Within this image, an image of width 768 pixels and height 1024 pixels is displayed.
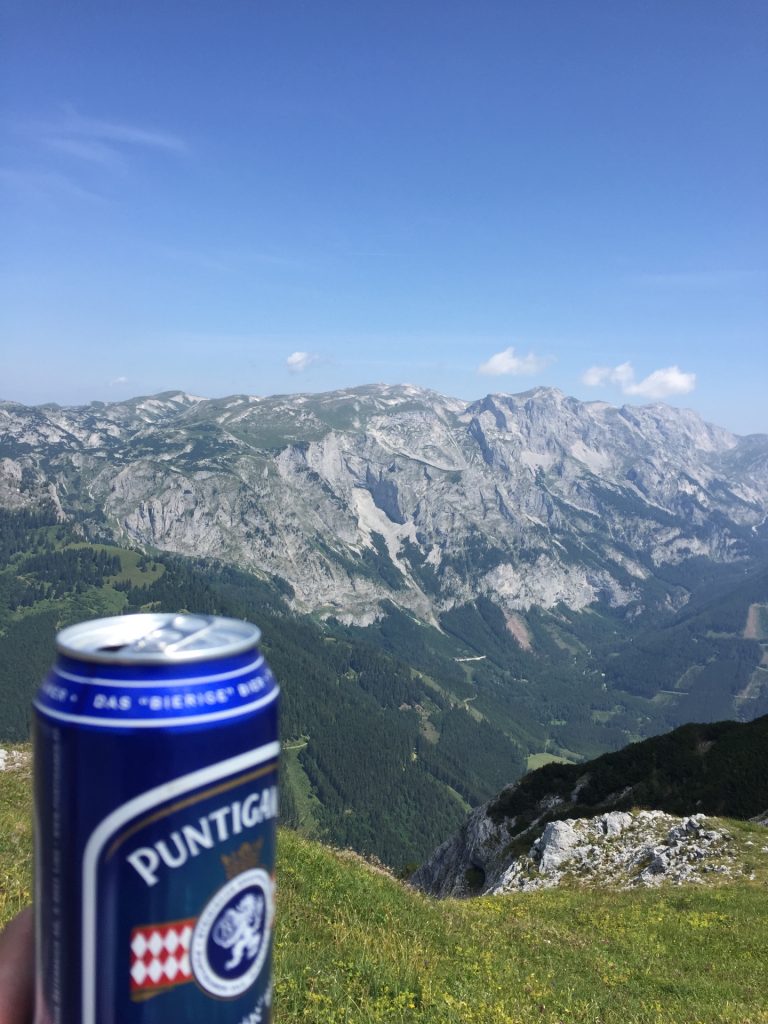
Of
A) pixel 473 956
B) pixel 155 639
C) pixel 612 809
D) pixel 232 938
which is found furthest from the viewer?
pixel 612 809

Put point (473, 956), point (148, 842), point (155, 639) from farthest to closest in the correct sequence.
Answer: point (473, 956) < point (155, 639) < point (148, 842)

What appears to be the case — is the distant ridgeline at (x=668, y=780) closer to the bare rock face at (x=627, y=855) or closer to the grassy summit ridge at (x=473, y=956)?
the bare rock face at (x=627, y=855)

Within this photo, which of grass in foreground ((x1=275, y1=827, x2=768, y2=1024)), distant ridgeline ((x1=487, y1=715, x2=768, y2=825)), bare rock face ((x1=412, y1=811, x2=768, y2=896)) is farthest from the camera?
distant ridgeline ((x1=487, y1=715, x2=768, y2=825))

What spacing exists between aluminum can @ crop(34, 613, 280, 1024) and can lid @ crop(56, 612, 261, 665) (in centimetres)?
2

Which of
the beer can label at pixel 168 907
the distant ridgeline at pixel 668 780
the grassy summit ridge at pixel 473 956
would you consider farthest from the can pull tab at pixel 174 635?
the distant ridgeline at pixel 668 780

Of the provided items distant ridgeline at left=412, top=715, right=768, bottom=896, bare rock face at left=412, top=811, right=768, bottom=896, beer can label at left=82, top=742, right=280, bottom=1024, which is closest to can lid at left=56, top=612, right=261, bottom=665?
beer can label at left=82, top=742, right=280, bottom=1024

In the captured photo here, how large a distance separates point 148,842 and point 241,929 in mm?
710

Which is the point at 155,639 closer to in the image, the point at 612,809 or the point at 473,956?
the point at 473,956

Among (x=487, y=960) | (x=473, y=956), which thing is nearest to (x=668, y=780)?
(x=487, y=960)

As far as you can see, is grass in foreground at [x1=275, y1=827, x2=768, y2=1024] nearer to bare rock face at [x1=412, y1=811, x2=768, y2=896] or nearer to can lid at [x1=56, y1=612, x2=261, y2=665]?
can lid at [x1=56, y1=612, x2=261, y2=665]

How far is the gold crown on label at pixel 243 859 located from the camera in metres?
3.11

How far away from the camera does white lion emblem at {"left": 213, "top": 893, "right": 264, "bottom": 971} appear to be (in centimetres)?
309

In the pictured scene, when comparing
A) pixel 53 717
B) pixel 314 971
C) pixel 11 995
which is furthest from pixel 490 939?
Answer: pixel 53 717

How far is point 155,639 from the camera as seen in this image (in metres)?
3.45
